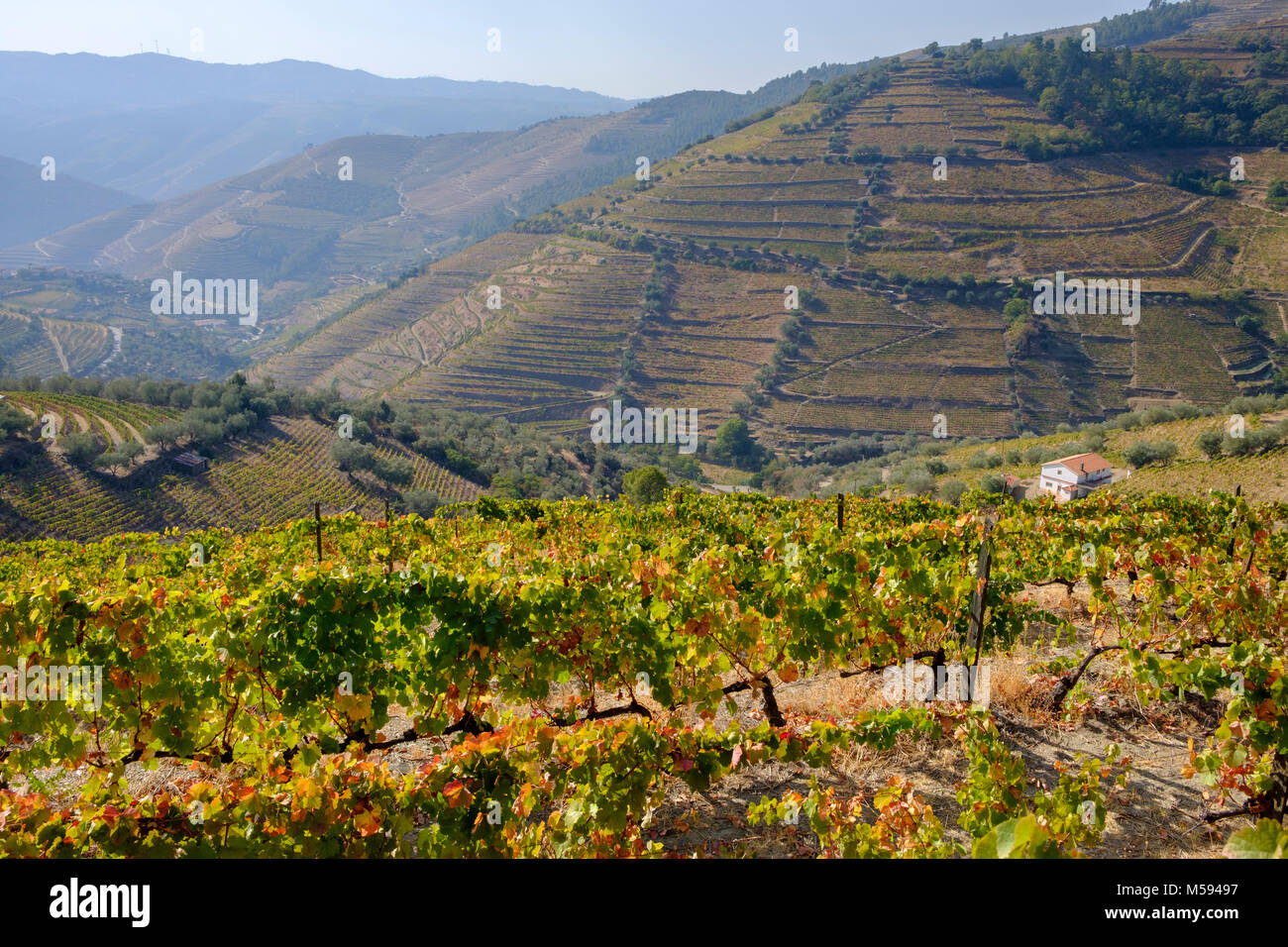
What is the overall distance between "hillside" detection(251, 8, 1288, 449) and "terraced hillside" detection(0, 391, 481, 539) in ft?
126

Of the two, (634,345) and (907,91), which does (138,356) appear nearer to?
(634,345)

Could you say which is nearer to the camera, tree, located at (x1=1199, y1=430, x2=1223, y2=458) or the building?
tree, located at (x1=1199, y1=430, x2=1223, y2=458)

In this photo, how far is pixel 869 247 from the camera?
4090 inches

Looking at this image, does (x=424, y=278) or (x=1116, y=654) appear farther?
(x=424, y=278)

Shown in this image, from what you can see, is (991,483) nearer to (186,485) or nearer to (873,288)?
(186,485)

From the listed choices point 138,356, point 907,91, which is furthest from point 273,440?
point 907,91

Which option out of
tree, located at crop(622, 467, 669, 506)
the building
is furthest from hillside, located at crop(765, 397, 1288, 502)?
the building

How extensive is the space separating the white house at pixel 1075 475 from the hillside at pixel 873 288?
38784mm

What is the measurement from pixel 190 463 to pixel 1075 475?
47.3m

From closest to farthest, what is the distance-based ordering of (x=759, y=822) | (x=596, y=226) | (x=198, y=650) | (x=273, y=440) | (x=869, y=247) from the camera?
(x=759, y=822), (x=198, y=650), (x=273, y=440), (x=869, y=247), (x=596, y=226)

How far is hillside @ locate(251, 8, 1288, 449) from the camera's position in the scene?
78.5 metres

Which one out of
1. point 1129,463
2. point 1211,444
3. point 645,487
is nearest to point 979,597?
point 645,487

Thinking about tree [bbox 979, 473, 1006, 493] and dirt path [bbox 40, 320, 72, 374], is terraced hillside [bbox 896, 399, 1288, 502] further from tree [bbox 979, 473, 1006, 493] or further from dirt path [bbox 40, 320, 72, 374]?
dirt path [bbox 40, 320, 72, 374]
